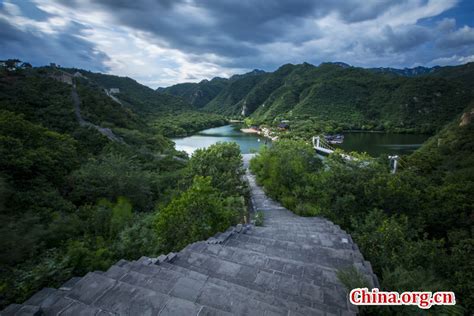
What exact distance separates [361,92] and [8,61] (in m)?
107

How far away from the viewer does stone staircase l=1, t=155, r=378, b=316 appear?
3.15 meters

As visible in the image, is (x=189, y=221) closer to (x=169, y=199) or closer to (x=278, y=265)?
(x=278, y=265)

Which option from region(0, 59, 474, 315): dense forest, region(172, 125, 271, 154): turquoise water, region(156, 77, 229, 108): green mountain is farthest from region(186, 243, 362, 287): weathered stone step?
region(156, 77, 229, 108): green mountain

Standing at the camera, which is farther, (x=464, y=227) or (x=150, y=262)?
(x=464, y=227)

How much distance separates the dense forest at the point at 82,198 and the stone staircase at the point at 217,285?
5.33 feet

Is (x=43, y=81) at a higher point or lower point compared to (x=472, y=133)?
higher

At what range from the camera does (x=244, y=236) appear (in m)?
7.66

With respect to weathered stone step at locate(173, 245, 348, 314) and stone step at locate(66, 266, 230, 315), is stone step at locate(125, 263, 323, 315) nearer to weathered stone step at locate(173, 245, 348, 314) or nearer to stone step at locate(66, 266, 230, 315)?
weathered stone step at locate(173, 245, 348, 314)

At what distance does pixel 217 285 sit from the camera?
3941mm

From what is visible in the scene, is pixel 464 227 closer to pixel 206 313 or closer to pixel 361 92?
pixel 206 313

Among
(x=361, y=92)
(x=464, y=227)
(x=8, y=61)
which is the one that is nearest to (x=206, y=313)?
(x=464, y=227)

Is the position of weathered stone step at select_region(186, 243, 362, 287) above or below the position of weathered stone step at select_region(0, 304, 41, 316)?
below

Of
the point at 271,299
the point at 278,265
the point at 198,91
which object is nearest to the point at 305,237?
the point at 278,265

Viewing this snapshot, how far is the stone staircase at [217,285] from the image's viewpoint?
10.3 ft
